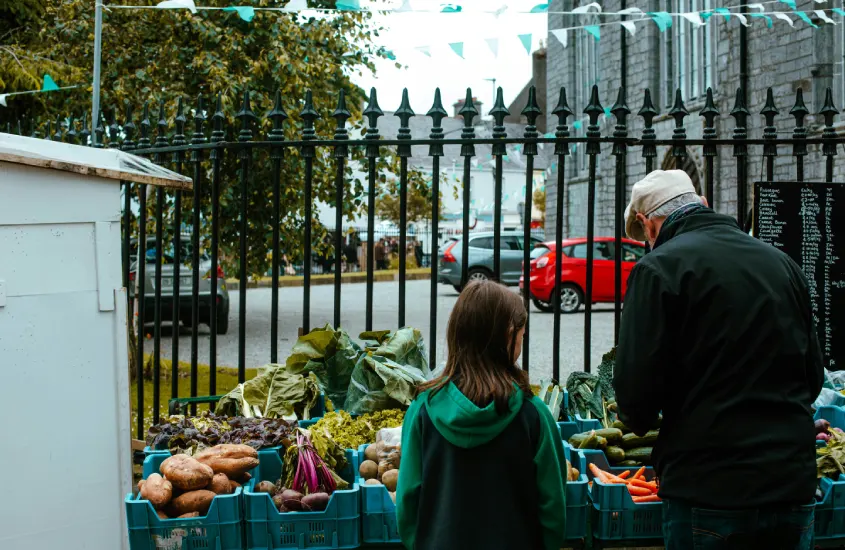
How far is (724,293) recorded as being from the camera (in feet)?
8.56

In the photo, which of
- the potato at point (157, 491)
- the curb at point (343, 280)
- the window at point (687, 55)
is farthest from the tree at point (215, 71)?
the curb at point (343, 280)

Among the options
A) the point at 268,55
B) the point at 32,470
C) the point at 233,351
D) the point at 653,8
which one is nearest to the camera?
the point at 32,470

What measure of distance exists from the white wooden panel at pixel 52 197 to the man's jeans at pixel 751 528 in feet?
8.32

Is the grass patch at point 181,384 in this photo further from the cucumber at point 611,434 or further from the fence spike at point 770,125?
the fence spike at point 770,125

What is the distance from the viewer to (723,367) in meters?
2.62

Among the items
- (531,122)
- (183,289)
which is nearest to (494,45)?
(531,122)

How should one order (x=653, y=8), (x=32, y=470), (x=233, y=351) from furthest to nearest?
(x=653, y=8) → (x=233, y=351) → (x=32, y=470)

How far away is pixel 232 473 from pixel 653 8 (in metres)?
20.1

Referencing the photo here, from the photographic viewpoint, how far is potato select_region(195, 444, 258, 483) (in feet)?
11.6

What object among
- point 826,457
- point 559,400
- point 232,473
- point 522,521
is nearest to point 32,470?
point 232,473

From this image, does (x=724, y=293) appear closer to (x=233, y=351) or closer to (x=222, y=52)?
(x=222, y=52)

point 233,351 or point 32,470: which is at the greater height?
point 32,470

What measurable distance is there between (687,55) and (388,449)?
19371 millimetres

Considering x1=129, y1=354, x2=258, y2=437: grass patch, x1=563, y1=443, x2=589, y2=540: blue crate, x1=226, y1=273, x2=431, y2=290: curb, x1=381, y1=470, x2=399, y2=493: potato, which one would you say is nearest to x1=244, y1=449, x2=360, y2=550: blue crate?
x1=381, y1=470, x2=399, y2=493: potato
